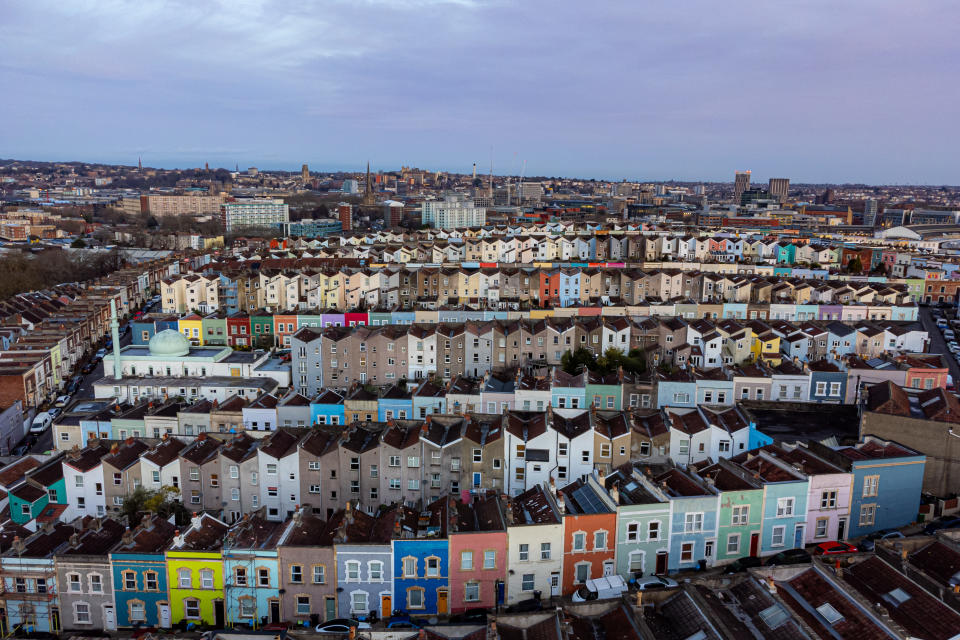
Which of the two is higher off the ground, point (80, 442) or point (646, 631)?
point (646, 631)

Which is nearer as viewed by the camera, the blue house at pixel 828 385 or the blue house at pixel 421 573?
the blue house at pixel 421 573

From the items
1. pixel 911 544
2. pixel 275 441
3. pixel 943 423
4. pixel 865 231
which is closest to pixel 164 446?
pixel 275 441

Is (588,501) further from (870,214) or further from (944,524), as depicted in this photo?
(870,214)

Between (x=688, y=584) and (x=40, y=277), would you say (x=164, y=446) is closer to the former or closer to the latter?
(x=688, y=584)

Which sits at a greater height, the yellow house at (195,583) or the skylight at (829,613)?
the skylight at (829,613)

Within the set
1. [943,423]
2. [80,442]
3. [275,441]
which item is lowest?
[80,442]

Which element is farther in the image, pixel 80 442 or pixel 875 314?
pixel 875 314

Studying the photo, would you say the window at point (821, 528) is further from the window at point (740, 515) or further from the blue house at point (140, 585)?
the blue house at point (140, 585)

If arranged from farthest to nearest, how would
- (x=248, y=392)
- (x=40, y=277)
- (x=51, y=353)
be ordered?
(x=40, y=277) → (x=51, y=353) → (x=248, y=392)

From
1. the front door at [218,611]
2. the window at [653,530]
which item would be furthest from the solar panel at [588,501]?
the front door at [218,611]
